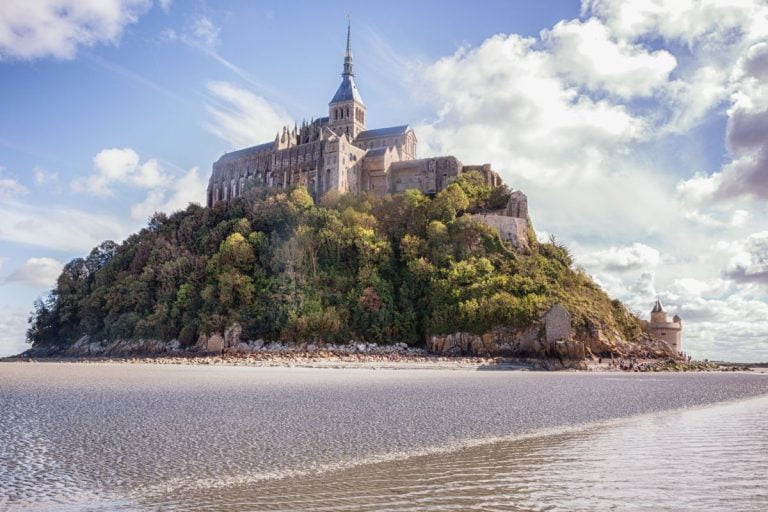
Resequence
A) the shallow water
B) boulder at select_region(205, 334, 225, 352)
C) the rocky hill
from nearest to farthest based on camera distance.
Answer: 1. the shallow water
2. the rocky hill
3. boulder at select_region(205, 334, 225, 352)

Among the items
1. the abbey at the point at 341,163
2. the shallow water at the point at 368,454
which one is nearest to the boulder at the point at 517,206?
the abbey at the point at 341,163

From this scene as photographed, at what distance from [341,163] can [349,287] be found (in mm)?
14473

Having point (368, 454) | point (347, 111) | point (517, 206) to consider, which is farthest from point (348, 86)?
point (368, 454)

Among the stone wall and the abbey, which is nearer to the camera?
Answer: the stone wall

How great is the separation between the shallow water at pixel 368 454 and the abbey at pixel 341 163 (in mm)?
45383

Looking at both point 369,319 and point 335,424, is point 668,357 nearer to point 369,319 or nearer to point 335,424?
point 369,319

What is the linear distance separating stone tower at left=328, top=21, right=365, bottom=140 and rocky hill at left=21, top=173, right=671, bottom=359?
18.0m

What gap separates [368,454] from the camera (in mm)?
7352

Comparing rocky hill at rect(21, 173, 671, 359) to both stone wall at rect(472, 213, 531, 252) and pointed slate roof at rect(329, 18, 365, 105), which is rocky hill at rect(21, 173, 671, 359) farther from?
pointed slate roof at rect(329, 18, 365, 105)

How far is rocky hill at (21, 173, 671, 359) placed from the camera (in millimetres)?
41812

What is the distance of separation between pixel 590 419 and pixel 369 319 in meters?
34.4

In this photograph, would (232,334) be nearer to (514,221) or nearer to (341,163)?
(341,163)

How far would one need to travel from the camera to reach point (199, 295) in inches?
1948

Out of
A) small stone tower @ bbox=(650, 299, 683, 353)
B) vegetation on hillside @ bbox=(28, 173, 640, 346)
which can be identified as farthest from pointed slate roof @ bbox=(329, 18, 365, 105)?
small stone tower @ bbox=(650, 299, 683, 353)
